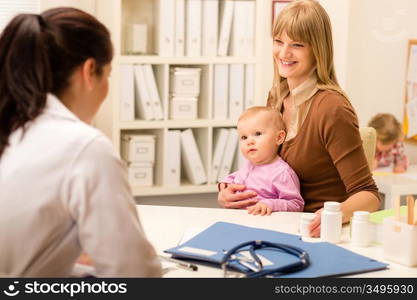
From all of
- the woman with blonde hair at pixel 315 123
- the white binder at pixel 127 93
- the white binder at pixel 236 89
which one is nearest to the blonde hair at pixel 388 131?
the white binder at pixel 236 89

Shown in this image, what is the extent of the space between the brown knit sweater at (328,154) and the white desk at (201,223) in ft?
0.62

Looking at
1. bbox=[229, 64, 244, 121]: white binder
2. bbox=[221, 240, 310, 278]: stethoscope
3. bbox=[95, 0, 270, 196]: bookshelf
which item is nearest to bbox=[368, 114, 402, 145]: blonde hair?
bbox=[95, 0, 270, 196]: bookshelf

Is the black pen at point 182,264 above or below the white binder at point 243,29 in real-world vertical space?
below

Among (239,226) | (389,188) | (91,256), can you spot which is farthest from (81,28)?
(389,188)

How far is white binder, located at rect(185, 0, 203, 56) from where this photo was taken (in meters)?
4.04

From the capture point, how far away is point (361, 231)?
1.99 meters

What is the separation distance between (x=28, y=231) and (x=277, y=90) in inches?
58.0

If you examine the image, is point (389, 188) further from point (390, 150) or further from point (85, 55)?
point (85, 55)

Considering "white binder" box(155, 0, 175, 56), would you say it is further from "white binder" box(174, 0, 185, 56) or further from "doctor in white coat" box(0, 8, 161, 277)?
"doctor in white coat" box(0, 8, 161, 277)

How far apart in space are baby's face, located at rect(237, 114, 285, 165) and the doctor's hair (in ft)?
3.40

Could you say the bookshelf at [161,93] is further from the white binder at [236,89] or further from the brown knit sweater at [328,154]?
the brown knit sweater at [328,154]

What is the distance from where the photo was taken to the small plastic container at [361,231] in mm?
1991

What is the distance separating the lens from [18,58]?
→ 1440mm

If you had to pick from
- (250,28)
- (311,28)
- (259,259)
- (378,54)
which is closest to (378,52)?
(378,54)
